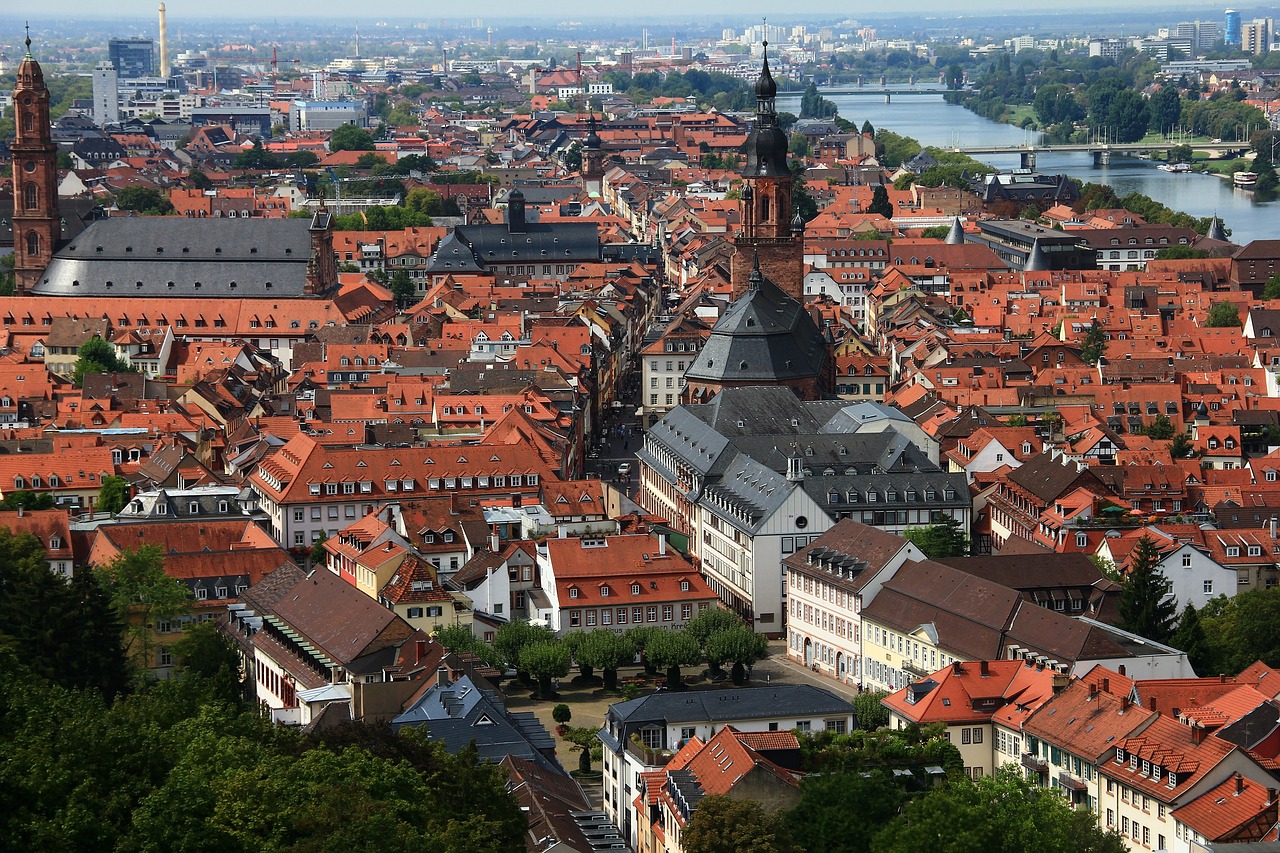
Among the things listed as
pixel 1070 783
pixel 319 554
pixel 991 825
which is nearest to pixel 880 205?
pixel 319 554

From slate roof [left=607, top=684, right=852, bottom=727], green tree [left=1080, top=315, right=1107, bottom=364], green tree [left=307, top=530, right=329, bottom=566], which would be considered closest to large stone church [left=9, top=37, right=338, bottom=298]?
green tree [left=1080, top=315, right=1107, bottom=364]

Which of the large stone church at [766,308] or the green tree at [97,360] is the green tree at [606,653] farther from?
the green tree at [97,360]

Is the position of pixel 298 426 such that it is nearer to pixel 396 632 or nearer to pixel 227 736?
pixel 396 632

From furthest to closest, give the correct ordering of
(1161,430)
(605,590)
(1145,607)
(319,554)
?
(1161,430), (319,554), (605,590), (1145,607)

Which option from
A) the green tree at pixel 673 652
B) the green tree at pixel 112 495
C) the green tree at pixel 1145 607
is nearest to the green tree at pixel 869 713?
the green tree at pixel 673 652

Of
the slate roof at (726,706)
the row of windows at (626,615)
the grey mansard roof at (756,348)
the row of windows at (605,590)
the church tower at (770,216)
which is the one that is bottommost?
the row of windows at (626,615)

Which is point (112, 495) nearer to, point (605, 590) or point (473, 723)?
point (605, 590)
